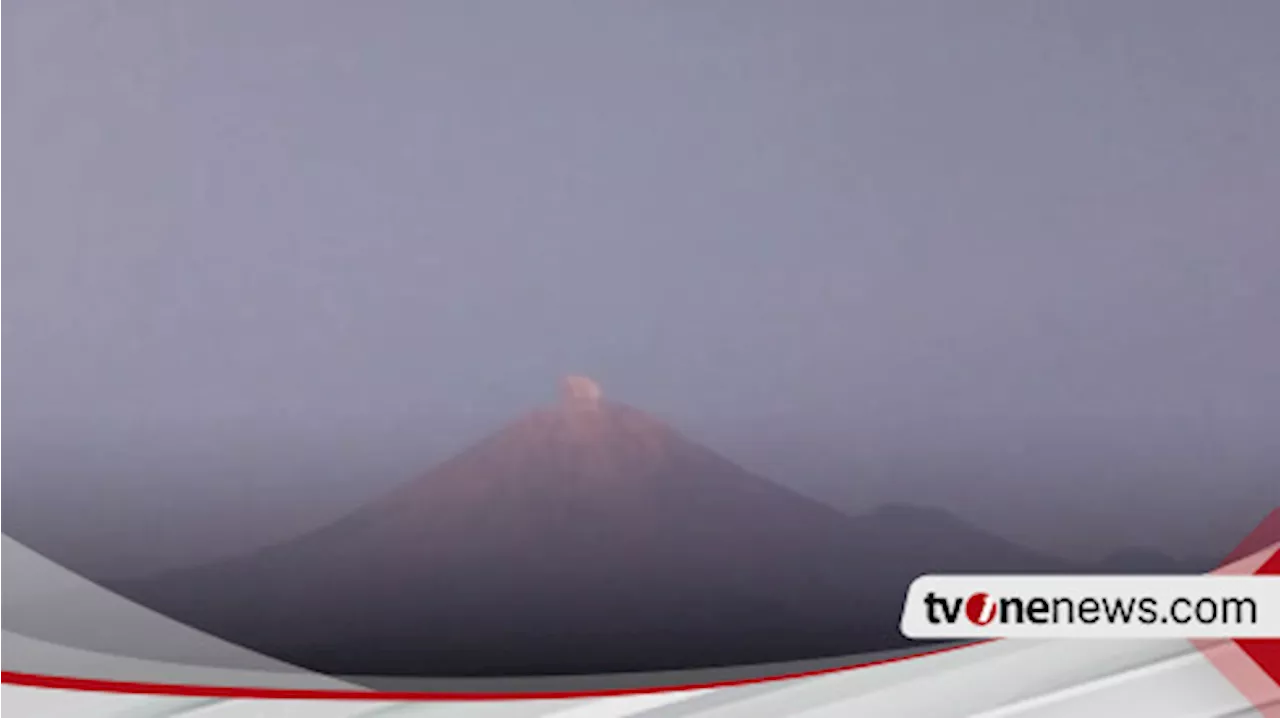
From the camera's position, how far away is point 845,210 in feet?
4.42

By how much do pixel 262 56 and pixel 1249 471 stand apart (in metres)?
1.26

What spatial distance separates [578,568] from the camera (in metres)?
1.32

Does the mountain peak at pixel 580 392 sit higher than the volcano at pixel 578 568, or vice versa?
the mountain peak at pixel 580 392

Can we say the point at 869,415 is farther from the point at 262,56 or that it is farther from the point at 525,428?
the point at 262,56

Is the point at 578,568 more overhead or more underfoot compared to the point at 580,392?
more underfoot

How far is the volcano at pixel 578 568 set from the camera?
1.31 meters

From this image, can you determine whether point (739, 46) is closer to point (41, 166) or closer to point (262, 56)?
point (262, 56)

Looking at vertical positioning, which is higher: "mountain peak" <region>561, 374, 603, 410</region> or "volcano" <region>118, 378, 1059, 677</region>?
"mountain peak" <region>561, 374, 603, 410</region>

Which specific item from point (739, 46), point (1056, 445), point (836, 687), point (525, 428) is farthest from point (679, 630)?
point (739, 46)

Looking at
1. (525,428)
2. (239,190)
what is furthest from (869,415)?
(239,190)

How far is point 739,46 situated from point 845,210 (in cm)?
23

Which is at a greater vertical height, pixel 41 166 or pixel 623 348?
pixel 41 166

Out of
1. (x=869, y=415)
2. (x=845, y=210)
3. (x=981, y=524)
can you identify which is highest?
(x=845, y=210)

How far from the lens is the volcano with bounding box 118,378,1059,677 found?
4.29ft
